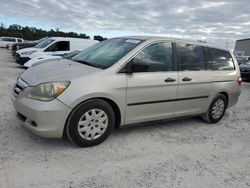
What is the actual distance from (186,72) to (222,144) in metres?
1.41

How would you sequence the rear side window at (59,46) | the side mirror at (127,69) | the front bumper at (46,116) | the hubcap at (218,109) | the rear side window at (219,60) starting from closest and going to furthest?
1. the front bumper at (46,116)
2. the side mirror at (127,69)
3. the rear side window at (219,60)
4. the hubcap at (218,109)
5. the rear side window at (59,46)

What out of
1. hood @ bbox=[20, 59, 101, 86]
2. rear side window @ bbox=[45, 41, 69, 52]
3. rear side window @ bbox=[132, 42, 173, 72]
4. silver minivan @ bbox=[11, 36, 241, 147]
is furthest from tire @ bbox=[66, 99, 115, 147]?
rear side window @ bbox=[45, 41, 69, 52]

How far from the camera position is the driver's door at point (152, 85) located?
4441mm

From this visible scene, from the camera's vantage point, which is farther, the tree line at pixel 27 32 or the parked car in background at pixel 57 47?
the tree line at pixel 27 32

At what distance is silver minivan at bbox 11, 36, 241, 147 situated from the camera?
3870mm

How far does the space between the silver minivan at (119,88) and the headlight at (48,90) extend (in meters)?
0.01

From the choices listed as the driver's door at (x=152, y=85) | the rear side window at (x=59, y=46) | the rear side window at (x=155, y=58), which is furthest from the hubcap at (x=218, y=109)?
the rear side window at (x=59, y=46)

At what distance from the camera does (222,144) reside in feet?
15.7

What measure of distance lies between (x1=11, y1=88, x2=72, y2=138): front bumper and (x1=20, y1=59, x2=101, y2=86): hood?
1.11 ft

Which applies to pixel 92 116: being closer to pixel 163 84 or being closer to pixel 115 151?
pixel 115 151

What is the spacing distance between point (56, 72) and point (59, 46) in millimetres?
10178

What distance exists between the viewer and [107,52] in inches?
192

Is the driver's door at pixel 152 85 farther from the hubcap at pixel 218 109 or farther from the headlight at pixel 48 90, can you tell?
the hubcap at pixel 218 109

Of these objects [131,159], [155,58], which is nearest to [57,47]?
[155,58]
